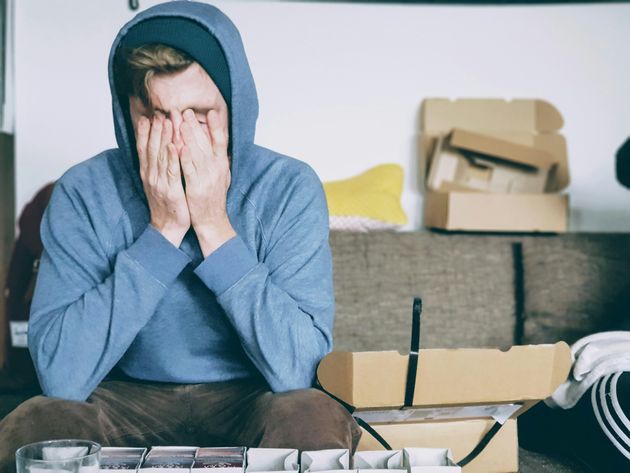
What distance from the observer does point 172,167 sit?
1.01 metres

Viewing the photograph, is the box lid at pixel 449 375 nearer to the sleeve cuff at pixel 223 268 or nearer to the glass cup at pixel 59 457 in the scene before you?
the sleeve cuff at pixel 223 268

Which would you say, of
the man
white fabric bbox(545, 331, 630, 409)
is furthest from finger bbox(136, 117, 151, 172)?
white fabric bbox(545, 331, 630, 409)

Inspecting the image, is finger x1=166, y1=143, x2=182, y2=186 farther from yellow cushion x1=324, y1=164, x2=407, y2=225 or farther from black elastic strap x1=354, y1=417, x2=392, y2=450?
yellow cushion x1=324, y1=164, x2=407, y2=225

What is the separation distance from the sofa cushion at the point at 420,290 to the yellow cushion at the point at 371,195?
6cm

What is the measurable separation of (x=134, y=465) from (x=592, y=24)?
1583mm

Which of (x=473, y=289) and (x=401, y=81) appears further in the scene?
(x=401, y=81)

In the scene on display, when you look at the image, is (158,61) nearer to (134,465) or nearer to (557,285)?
(134,465)

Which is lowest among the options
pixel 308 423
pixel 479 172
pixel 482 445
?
pixel 482 445

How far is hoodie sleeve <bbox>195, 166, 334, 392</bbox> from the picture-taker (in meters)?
0.99

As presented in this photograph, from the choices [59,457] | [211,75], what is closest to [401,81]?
[211,75]

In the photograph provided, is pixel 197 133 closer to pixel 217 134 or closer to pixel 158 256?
pixel 217 134

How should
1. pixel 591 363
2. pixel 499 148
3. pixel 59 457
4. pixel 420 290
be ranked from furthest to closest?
pixel 499 148
pixel 420 290
pixel 591 363
pixel 59 457

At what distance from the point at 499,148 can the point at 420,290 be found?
413mm

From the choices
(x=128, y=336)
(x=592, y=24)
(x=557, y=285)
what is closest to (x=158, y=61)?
A: (x=128, y=336)
